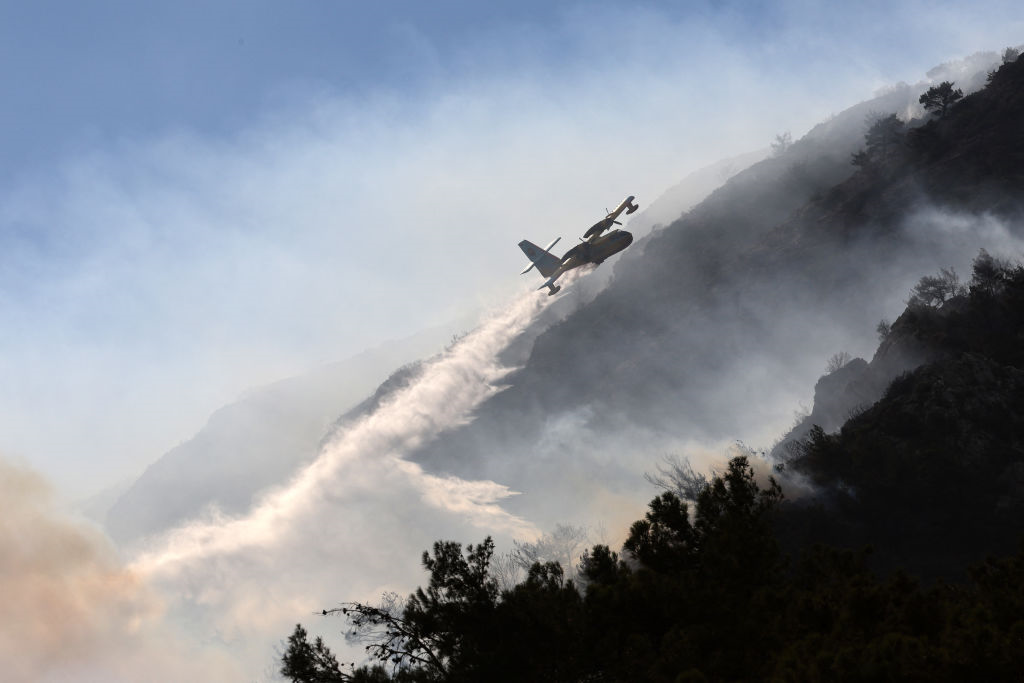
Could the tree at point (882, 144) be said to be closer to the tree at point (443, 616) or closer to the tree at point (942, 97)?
the tree at point (942, 97)

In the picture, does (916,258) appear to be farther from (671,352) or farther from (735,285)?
(671,352)

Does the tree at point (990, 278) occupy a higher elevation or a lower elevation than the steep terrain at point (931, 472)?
higher

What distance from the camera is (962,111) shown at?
115m

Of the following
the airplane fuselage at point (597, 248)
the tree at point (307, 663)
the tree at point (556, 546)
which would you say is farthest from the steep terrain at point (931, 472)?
the tree at point (556, 546)

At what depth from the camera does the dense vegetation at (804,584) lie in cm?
1881

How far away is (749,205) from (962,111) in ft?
143

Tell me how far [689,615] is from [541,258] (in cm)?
6339

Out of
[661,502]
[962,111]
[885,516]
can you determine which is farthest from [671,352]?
[661,502]

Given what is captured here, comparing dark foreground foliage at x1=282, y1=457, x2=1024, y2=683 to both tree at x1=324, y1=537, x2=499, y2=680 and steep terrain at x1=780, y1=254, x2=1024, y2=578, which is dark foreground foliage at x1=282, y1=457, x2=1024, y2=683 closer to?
tree at x1=324, y1=537, x2=499, y2=680

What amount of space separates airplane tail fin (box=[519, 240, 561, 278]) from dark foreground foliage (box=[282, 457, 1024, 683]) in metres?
55.3

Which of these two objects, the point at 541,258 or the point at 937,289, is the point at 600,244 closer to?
the point at 541,258

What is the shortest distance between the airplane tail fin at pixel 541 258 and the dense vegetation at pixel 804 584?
32.6 meters

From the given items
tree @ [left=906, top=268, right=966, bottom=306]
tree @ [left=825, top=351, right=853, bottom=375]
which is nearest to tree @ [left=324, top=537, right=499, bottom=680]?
tree @ [left=906, top=268, right=966, bottom=306]

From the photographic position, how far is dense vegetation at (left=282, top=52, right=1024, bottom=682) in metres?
18.8
